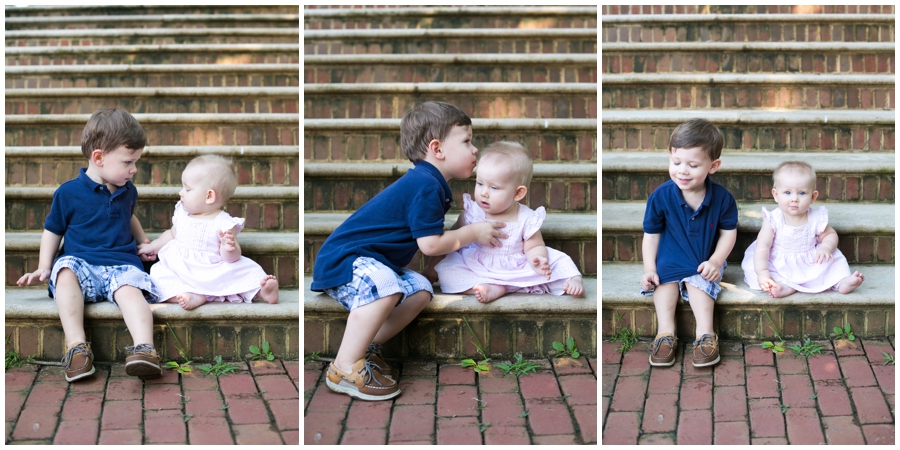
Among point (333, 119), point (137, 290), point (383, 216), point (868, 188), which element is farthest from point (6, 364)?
point (868, 188)

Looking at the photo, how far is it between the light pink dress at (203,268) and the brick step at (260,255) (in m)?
0.15

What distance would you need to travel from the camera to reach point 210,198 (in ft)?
8.79

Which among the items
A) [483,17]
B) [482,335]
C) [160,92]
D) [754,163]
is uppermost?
[483,17]

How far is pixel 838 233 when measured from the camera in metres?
2.89

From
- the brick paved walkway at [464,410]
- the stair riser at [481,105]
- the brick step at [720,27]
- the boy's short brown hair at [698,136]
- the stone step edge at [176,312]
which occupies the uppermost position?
the brick step at [720,27]

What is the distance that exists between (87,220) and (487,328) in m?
1.53

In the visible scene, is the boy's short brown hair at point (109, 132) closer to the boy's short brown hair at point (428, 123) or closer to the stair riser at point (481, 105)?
the boy's short brown hair at point (428, 123)

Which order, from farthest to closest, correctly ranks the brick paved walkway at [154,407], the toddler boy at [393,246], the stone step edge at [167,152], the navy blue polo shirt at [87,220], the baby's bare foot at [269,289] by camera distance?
the stone step edge at [167,152], the navy blue polo shirt at [87,220], the baby's bare foot at [269,289], the toddler boy at [393,246], the brick paved walkway at [154,407]

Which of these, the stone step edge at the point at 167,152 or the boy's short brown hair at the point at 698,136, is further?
the stone step edge at the point at 167,152

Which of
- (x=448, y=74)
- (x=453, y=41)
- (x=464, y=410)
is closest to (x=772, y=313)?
(x=464, y=410)

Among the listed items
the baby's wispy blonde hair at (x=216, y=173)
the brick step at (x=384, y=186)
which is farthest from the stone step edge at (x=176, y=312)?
the brick step at (x=384, y=186)

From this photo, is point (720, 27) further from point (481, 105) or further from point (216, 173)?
point (216, 173)

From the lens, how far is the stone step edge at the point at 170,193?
304 centimetres

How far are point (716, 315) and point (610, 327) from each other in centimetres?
38
